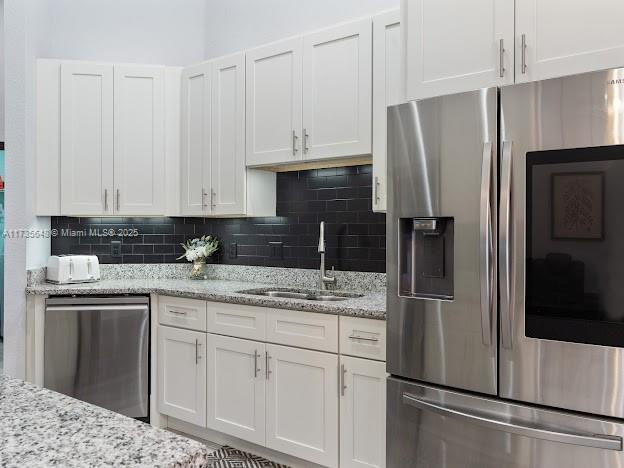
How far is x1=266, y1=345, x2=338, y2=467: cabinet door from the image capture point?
261 centimetres

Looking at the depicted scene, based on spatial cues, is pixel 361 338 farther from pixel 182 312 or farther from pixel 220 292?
pixel 182 312

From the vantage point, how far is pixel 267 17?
12.7 feet

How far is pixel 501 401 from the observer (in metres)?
1.85

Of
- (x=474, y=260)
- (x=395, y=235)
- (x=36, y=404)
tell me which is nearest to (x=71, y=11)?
(x=395, y=235)

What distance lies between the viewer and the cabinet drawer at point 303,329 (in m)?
2.61

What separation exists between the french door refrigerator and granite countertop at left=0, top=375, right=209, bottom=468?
4.35 feet

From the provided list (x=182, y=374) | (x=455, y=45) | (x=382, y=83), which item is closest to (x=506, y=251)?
(x=455, y=45)

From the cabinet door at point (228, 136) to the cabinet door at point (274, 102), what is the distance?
8 centimetres

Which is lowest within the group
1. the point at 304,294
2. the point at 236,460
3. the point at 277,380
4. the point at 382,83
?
the point at 236,460

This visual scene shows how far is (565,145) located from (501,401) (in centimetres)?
88

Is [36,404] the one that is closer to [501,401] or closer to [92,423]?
[92,423]

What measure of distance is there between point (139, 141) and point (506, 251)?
2835 mm

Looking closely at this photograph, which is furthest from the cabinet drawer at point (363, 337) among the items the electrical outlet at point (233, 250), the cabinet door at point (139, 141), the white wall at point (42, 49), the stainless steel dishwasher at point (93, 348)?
the white wall at point (42, 49)

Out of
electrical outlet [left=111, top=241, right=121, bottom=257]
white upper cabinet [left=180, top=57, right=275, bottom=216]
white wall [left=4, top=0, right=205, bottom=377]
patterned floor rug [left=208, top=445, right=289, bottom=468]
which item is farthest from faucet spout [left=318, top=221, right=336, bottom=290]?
white wall [left=4, top=0, right=205, bottom=377]
